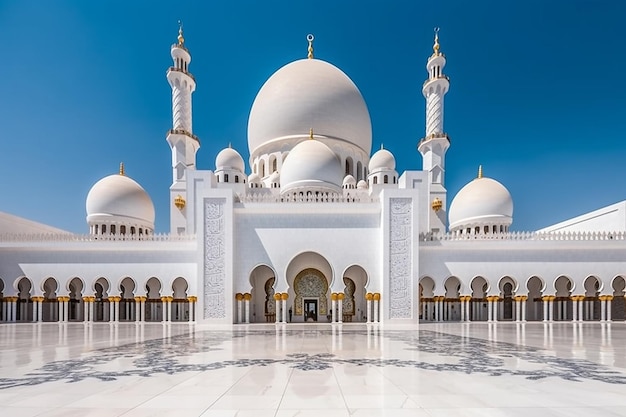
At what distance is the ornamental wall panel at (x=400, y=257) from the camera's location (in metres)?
11.9

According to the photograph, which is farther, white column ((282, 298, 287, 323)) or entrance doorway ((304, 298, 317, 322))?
entrance doorway ((304, 298, 317, 322))

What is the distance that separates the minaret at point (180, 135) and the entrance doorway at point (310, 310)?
6.31m

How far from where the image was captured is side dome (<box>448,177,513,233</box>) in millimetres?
16828

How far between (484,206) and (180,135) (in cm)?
1315

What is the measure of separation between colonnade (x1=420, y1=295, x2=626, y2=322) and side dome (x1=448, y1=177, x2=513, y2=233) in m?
3.63

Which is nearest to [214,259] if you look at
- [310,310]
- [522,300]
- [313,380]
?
[310,310]

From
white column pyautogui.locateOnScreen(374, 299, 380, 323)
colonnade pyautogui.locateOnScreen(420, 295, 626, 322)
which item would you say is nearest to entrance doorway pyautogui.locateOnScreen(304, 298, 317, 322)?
white column pyautogui.locateOnScreen(374, 299, 380, 323)

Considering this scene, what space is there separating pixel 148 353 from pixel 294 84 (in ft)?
48.2

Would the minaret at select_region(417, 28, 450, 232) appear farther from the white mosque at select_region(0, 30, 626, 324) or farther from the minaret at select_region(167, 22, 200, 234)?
the minaret at select_region(167, 22, 200, 234)

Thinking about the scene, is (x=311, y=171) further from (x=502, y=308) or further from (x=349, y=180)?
(x=502, y=308)

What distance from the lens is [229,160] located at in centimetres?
1650

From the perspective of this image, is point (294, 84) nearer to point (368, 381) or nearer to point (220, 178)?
point (220, 178)

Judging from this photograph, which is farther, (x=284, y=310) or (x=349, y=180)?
(x=349, y=180)

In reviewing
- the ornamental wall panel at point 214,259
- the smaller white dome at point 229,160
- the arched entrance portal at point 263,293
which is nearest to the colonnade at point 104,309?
the ornamental wall panel at point 214,259
